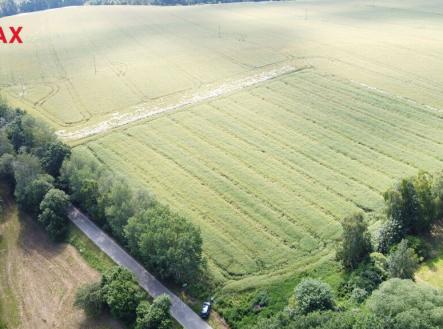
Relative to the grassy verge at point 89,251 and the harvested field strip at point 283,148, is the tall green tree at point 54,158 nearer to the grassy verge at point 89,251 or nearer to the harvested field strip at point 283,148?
the grassy verge at point 89,251

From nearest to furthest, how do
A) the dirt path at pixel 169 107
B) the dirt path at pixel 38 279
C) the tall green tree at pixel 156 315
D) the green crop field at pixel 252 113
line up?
the tall green tree at pixel 156 315
the dirt path at pixel 38 279
the green crop field at pixel 252 113
the dirt path at pixel 169 107

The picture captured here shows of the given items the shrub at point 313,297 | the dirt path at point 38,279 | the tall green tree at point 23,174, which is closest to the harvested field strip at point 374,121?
the shrub at point 313,297

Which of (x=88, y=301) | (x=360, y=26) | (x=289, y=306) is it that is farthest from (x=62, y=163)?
(x=360, y=26)

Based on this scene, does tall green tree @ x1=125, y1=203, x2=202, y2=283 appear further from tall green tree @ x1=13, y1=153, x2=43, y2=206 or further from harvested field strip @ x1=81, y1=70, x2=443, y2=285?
tall green tree @ x1=13, y1=153, x2=43, y2=206

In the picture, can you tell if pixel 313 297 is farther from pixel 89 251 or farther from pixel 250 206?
pixel 89 251

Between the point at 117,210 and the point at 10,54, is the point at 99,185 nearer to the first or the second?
the point at 117,210
